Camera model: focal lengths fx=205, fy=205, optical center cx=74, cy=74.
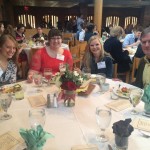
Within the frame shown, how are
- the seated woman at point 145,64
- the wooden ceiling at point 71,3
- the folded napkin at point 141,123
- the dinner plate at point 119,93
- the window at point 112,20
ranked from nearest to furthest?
the folded napkin at point 141,123
the dinner plate at point 119,93
the seated woman at point 145,64
the wooden ceiling at point 71,3
the window at point 112,20

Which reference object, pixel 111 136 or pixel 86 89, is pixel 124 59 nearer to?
pixel 86 89

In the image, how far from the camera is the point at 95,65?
2.76 m

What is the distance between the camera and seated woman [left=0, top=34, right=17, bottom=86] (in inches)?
93.7

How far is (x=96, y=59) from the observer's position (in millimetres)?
2770

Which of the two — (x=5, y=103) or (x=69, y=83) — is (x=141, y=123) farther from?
(x=5, y=103)

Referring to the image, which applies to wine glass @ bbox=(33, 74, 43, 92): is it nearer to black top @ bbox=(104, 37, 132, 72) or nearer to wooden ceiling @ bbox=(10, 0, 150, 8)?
black top @ bbox=(104, 37, 132, 72)

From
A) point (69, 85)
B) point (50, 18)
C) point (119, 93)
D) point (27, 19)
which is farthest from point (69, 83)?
point (50, 18)

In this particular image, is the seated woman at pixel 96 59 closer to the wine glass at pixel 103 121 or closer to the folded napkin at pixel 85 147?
the wine glass at pixel 103 121

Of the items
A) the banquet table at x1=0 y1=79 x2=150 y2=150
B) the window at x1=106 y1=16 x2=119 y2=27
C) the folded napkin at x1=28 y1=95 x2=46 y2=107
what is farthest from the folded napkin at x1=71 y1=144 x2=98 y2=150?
the window at x1=106 y1=16 x2=119 y2=27

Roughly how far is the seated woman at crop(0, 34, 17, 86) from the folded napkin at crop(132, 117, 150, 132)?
1576 mm

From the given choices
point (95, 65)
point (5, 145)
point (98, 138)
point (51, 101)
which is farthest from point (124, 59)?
point (5, 145)

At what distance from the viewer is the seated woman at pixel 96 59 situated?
2.72 meters

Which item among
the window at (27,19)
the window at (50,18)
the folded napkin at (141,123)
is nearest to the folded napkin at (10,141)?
the folded napkin at (141,123)

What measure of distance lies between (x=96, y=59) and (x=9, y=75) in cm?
114
